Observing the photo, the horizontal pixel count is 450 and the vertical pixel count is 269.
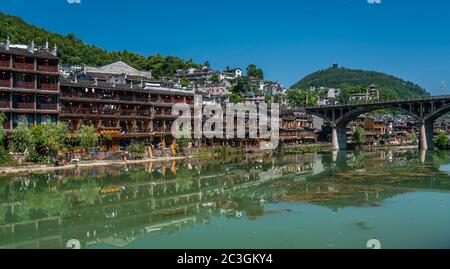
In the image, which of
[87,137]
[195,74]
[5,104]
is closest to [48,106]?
[5,104]

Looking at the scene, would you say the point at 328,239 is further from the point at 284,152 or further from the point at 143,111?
the point at 284,152

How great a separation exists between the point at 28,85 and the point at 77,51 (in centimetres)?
7486

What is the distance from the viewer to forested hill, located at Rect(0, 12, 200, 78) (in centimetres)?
10329

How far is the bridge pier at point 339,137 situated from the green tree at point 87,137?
57.5 m

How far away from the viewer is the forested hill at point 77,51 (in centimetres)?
10329

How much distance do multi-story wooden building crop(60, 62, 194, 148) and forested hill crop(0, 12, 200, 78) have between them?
40.1 meters

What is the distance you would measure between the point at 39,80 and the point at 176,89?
2474 centimetres

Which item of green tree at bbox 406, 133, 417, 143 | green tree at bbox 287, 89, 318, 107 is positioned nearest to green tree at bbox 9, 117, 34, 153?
green tree at bbox 406, 133, 417, 143

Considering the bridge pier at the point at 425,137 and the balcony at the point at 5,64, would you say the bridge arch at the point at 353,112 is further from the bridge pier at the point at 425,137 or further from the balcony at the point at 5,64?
the balcony at the point at 5,64

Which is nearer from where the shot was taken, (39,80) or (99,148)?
(39,80)

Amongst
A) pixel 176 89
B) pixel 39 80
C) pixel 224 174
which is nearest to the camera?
pixel 224 174

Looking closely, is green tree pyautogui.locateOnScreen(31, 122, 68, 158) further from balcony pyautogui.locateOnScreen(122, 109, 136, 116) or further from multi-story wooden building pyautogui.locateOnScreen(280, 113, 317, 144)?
multi-story wooden building pyautogui.locateOnScreen(280, 113, 317, 144)

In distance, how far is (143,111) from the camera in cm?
6538

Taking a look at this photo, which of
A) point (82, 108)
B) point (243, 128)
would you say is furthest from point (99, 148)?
point (243, 128)
